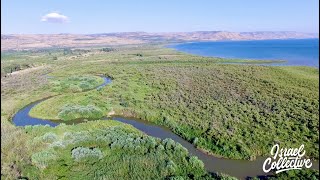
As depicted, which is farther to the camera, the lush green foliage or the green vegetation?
the green vegetation

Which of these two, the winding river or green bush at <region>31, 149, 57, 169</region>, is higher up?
green bush at <region>31, 149, 57, 169</region>

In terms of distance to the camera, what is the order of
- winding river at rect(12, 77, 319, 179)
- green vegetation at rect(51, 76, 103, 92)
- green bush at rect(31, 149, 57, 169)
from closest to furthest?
winding river at rect(12, 77, 319, 179) → green bush at rect(31, 149, 57, 169) → green vegetation at rect(51, 76, 103, 92)

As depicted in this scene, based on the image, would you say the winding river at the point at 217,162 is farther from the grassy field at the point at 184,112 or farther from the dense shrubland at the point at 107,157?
the dense shrubland at the point at 107,157

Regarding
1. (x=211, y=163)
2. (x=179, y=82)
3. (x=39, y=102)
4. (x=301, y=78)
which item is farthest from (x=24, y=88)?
(x=301, y=78)

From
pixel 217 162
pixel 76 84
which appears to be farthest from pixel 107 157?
pixel 76 84

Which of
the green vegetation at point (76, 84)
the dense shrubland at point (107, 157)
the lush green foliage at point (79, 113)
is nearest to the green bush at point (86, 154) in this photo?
the dense shrubland at point (107, 157)

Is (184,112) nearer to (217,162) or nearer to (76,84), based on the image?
(217,162)

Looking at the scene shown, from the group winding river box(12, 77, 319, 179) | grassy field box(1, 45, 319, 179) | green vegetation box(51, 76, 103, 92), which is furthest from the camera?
green vegetation box(51, 76, 103, 92)

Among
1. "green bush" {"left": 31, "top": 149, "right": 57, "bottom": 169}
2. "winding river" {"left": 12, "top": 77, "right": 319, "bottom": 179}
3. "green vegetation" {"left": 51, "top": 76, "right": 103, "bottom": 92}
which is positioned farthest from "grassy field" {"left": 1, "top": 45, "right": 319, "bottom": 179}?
"winding river" {"left": 12, "top": 77, "right": 319, "bottom": 179}

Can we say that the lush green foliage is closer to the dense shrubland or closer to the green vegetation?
the dense shrubland
